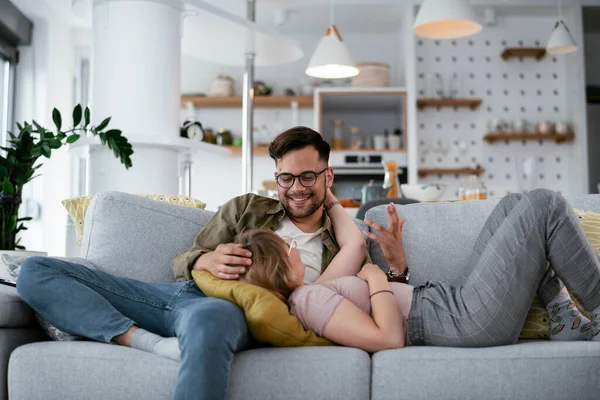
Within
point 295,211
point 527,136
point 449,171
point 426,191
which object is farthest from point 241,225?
point 527,136

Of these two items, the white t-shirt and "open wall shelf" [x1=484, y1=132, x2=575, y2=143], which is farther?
"open wall shelf" [x1=484, y1=132, x2=575, y2=143]

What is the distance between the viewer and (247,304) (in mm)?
1797

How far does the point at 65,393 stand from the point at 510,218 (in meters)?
1.32

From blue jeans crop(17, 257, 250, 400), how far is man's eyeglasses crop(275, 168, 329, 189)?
46 centimetres

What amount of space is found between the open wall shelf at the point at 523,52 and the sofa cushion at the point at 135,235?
17.9 feet

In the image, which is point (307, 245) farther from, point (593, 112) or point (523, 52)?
point (593, 112)

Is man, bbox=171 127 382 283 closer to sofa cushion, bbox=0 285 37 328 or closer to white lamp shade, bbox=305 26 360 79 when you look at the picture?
sofa cushion, bbox=0 285 37 328

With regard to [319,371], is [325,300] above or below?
above

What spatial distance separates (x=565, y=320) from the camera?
2.04 m

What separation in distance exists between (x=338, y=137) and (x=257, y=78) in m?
1.22

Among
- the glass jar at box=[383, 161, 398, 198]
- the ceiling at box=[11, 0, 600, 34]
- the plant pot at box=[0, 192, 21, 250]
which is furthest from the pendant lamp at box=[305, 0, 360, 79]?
the plant pot at box=[0, 192, 21, 250]

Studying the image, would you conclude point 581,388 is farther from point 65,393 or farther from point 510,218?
point 65,393

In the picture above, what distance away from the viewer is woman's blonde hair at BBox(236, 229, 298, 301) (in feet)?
6.16

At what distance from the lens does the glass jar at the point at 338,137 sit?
7.19 metres
